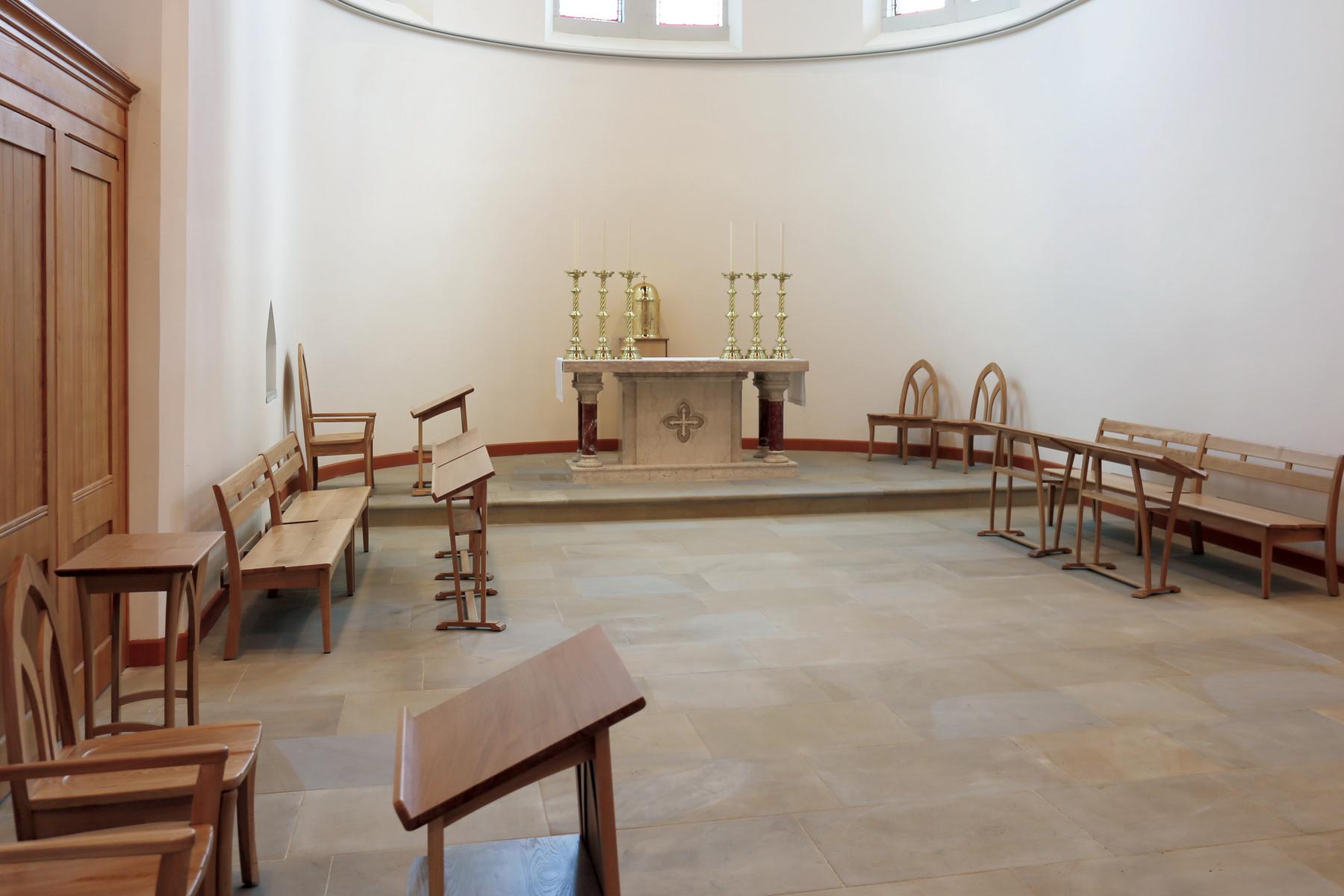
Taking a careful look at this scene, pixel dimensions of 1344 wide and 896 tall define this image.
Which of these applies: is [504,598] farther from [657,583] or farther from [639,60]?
[639,60]

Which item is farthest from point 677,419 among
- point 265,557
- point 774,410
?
point 265,557

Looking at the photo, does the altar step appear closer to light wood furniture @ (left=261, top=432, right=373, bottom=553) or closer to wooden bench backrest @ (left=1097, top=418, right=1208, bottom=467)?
light wood furniture @ (left=261, top=432, right=373, bottom=553)

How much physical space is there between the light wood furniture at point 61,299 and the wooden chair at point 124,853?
4.69ft

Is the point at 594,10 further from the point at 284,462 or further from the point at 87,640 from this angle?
the point at 87,640

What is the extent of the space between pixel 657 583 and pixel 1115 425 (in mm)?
3695

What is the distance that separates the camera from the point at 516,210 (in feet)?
34.9

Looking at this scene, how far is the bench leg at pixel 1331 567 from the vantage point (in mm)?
6004

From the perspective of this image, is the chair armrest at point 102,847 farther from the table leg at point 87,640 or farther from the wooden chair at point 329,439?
the wooden chair at point 329,439

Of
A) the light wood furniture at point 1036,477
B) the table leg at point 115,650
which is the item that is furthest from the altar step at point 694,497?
the table leg at point 115,650

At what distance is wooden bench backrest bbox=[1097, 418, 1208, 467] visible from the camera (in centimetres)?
702

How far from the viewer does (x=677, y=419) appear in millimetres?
9250

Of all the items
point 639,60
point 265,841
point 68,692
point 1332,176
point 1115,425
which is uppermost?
point 639,60

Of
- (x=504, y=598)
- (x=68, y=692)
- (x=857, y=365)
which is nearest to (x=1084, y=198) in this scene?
(x=857, y=365)

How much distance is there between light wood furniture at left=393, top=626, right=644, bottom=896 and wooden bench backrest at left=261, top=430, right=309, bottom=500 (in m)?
3.52
